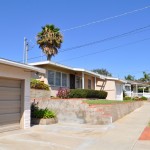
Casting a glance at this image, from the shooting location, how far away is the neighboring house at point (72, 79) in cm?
2225

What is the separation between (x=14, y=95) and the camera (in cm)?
1344

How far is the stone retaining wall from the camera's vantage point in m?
15.8

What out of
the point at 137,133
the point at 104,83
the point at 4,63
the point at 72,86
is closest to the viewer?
the point at 4,63

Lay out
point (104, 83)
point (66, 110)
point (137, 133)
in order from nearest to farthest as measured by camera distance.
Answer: point (137, 133) → point (66, 110) → point (104, 83)

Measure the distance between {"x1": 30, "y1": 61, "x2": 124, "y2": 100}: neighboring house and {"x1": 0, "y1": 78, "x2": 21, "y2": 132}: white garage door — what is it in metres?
4.21

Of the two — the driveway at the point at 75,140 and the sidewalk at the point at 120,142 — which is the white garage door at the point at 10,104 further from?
the sidewalk at the point at 120,142

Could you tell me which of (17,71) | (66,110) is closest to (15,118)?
(17,71)

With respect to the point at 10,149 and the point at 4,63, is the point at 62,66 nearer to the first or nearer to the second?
the point at 4,63

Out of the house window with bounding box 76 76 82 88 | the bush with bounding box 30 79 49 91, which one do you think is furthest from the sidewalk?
the house window with bounding box 76 76 82 88

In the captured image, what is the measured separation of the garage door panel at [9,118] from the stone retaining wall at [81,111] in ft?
12.5

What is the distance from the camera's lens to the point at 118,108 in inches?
736

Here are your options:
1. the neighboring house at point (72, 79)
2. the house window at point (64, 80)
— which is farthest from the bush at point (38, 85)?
the house window at point (64, 80)

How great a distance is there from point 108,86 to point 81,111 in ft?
55.8

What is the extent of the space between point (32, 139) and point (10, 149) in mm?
1928
